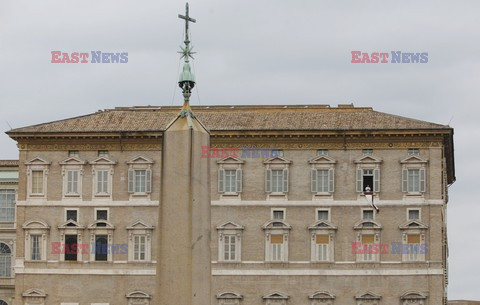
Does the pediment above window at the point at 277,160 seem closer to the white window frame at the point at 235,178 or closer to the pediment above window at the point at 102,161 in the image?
the white window frame at the point at 235,178

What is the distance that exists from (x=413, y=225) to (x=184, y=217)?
43918 millimetres

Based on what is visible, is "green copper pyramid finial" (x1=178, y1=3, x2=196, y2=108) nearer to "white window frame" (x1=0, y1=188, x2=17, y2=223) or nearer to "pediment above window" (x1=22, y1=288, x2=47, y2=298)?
"pediment above window" (x1=22, y1=288, x2=47, y2=298)

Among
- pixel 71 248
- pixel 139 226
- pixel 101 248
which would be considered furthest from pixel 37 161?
pixel 139 226

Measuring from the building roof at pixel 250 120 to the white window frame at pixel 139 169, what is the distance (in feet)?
5.34

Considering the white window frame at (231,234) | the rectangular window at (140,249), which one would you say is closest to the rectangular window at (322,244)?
the white window frame at (231,234)

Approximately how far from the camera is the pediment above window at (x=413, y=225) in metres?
62.0

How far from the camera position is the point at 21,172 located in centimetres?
6469

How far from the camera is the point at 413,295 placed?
61406mm

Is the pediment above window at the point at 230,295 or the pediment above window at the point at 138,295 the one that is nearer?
the pediment above window at the point at 230,295

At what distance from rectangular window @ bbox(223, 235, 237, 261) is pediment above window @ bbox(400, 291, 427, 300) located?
8.61m

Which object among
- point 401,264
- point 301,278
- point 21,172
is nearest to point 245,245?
point 301,278

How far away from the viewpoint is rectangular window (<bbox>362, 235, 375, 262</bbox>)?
6200cm

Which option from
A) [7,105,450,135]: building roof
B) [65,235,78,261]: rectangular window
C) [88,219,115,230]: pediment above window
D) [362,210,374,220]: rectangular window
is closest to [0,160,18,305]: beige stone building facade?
[7,105,450,135]: building roof

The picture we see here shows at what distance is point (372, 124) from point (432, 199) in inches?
193
